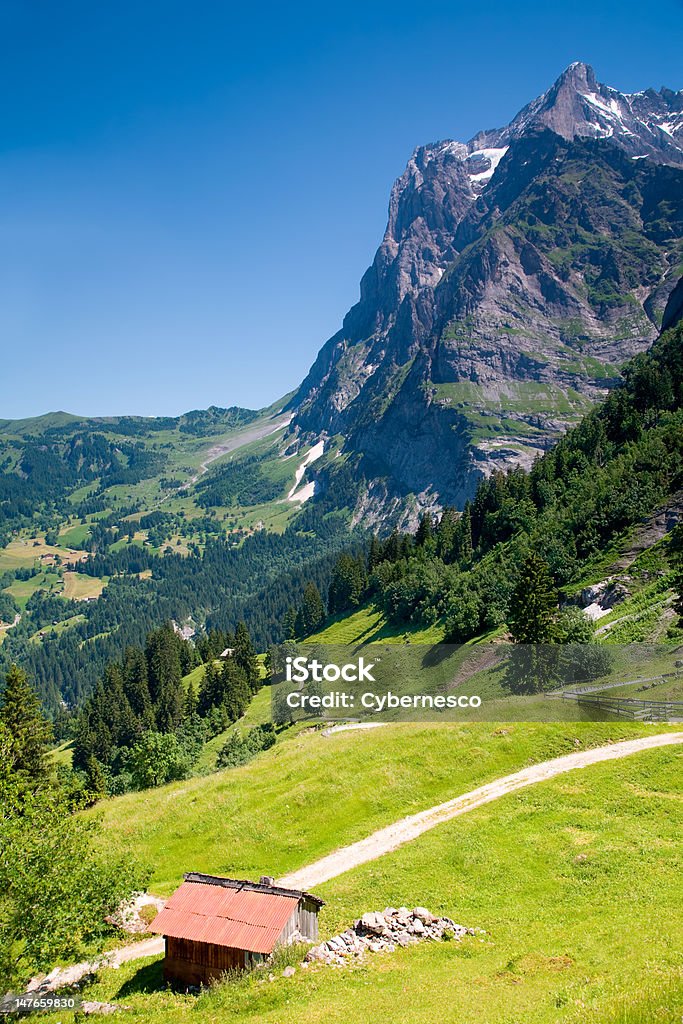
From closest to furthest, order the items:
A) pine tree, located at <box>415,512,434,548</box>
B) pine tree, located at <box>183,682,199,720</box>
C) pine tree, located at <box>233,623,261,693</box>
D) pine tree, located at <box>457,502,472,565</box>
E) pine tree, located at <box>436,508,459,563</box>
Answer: pine tree, located at <box>183,682,199,720</box>, pine tree, located at <box>457,502,472,565</box>, pine tree, located at <box>233,623,261,693</box>, pine tree, located at <box>436,508,459,563</box>, pine tree, located at <box>415,512,434,548</box>

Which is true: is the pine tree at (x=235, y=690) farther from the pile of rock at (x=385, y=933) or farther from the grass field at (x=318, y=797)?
the pile of rock at (x=385, y=933)

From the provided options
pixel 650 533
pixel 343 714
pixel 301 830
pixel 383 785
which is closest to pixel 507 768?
pixel 383 785

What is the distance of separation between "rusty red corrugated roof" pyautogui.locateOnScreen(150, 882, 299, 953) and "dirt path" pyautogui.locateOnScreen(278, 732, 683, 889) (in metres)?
7.81

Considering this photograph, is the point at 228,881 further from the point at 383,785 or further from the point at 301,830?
the point at 383,785

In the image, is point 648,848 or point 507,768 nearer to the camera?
point 648,848

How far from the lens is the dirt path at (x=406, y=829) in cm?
2990

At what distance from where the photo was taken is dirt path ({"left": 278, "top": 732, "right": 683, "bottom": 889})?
3569 cm

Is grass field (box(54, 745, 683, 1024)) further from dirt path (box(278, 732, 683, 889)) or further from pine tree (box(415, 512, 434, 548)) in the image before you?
pine tree (box(415, 512, 434, 548))

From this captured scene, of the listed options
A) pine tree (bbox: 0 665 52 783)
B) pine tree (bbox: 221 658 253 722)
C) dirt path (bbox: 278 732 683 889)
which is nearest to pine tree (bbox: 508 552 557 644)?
dirt path (bbox: 278 732 683 889)

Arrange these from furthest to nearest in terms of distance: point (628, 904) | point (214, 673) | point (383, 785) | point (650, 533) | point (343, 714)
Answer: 1. point (214, 673)
2. point (650, 533)
3. point (343, 714)
4. point (383, 785)
5. point (628, 904)

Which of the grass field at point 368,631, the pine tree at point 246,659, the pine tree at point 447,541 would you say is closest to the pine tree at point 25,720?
the pine tree at point 246,659

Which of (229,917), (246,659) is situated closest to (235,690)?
(246,659)

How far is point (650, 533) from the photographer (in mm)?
86938

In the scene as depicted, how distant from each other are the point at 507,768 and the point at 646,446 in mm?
81089
